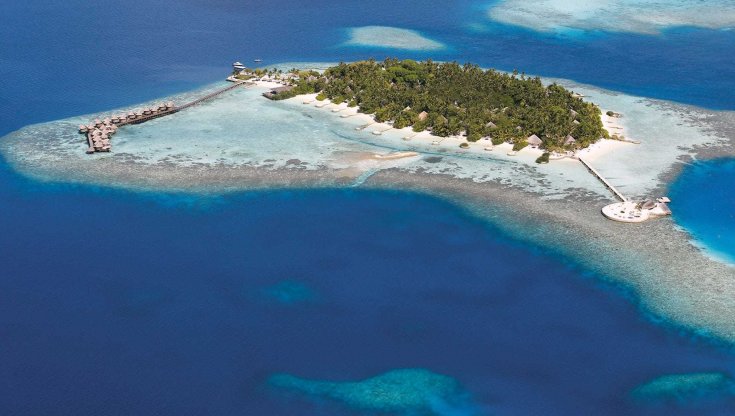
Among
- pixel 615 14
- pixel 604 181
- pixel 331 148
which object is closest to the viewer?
pixel 604 181

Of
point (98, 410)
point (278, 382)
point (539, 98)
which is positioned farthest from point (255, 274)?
point (539, 98)

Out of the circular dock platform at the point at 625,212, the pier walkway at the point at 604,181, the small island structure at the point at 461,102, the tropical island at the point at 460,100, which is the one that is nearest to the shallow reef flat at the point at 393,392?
the circular dock platform at the point at 625,212

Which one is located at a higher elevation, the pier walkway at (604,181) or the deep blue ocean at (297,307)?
the pier walkway at (604,181)

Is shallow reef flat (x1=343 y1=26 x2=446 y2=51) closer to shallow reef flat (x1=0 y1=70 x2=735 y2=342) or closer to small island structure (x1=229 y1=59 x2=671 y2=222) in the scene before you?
small island structure (x1=229 y1=59 x2=671 y2=222)

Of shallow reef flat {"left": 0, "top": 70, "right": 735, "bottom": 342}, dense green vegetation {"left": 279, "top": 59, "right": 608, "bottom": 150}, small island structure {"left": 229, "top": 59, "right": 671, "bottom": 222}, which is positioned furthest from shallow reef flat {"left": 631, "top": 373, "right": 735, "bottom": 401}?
dense green vegetation {"left": 279, "top": 59, "right": 608, "bottom": 150}

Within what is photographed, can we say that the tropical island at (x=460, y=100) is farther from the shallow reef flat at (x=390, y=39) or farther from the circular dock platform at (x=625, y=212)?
the shallow reef flat at (x=390, y=39)

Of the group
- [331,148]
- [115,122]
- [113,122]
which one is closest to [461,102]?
[331,148]

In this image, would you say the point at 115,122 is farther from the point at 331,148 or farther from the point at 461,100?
the point at 461,100

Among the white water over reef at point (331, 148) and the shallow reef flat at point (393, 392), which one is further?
the white water over reef at point (331, 148)
